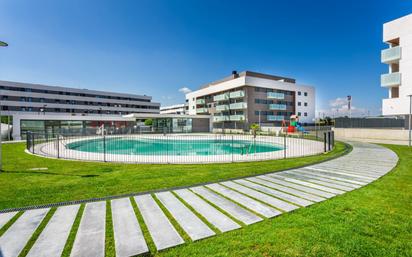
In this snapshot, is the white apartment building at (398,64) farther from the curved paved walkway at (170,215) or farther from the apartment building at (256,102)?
the curved paved walkway at (170,215)

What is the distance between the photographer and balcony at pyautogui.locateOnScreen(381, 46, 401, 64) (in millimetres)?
24781

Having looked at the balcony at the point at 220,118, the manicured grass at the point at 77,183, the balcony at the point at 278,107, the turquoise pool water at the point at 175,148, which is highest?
the balcony at the point at 278,107

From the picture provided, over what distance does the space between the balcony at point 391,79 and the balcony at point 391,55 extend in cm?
188

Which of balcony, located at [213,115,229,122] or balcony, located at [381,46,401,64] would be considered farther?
balcony, located at [213,115,229,122]

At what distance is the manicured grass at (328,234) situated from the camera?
112 inches

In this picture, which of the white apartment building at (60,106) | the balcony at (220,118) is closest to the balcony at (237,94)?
the balcony at (220,118)

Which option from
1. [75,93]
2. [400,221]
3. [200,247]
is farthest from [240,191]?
[75,93]

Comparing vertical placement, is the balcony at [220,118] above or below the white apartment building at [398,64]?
below

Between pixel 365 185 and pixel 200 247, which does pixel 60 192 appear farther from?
pixel 365 185

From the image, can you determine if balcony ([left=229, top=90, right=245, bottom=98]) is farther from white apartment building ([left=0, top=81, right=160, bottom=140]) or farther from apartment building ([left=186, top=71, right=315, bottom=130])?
white apartment building ([left=0, top=81, right=160, bottom=140])

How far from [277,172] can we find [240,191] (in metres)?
2.84

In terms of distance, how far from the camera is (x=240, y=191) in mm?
5496

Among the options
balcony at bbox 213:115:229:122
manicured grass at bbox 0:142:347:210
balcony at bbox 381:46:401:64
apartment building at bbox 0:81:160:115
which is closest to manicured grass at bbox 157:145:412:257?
manicured grass at bbox 0:142:347:210

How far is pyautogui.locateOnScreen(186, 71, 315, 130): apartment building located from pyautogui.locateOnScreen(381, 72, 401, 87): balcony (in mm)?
19478
